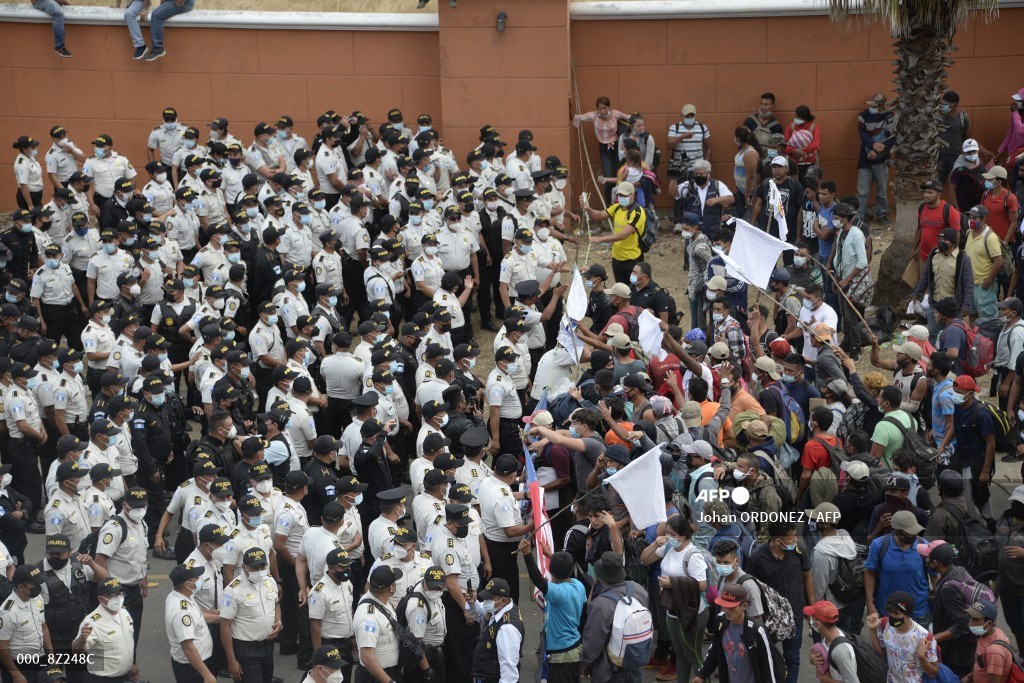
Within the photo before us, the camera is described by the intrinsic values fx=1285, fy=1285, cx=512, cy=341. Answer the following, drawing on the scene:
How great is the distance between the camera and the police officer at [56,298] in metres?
14.6

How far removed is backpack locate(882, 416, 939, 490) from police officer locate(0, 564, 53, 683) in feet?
21.8

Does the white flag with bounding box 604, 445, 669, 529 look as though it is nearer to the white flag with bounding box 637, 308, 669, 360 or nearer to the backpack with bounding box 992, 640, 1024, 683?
the backpack with bounding box 992, 640, 1024, 683

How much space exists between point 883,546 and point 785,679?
3.81ft

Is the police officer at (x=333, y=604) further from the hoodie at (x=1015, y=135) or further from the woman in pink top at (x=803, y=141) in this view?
the hoodie at (x=1015, y=135)

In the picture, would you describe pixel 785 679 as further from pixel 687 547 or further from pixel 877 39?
pixel 877 39

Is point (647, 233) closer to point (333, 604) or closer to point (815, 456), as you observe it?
point (815, 456)

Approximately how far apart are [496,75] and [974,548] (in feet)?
37.3

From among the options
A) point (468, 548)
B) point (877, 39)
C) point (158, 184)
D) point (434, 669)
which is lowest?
point (434, 669)

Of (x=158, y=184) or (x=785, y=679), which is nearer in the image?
(x=785, y=679)

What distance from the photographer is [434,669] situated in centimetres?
948

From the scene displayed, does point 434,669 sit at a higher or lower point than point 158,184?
lower

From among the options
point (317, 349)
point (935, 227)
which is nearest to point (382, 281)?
point (317, 349)

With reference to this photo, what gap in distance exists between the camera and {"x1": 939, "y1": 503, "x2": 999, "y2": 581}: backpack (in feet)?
30.3

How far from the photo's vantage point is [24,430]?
12.0 m
